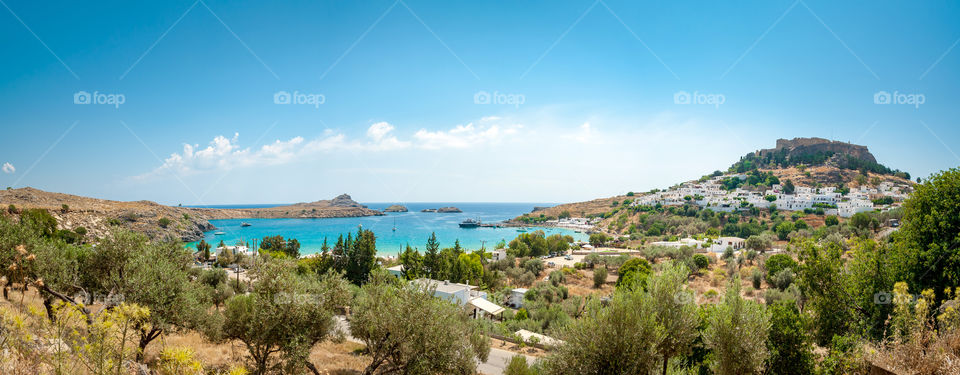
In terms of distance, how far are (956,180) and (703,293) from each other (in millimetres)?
21672

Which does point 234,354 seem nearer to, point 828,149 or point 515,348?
point 515,348

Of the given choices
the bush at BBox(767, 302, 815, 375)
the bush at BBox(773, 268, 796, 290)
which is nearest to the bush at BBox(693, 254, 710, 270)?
the bush at BBox(773, 268, 796, 290)

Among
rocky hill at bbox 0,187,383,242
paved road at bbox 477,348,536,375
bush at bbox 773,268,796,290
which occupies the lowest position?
paved road at bbox 477,348,536,375

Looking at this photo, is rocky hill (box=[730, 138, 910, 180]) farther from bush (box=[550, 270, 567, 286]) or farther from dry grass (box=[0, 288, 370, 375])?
dry grass (box=[0, 288, 370, 375])

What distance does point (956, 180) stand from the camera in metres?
11.2

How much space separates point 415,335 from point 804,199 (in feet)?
333

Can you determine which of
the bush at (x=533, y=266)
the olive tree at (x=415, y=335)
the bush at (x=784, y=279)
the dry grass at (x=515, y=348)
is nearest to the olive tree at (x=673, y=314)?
the olive tree at (x=415, y=335)

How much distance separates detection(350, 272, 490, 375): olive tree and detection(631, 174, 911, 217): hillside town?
87.4 meters

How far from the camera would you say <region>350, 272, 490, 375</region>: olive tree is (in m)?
10.5

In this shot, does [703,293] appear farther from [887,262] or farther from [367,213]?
[367,213]

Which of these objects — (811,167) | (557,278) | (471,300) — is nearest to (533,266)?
(557,278)

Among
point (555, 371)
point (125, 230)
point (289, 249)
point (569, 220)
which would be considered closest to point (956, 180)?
point (555, 371)

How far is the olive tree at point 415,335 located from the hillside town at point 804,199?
87.4m

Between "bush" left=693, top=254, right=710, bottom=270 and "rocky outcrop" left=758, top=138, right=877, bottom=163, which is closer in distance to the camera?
"bush" left=693, top=254, right=710, bottom=270
